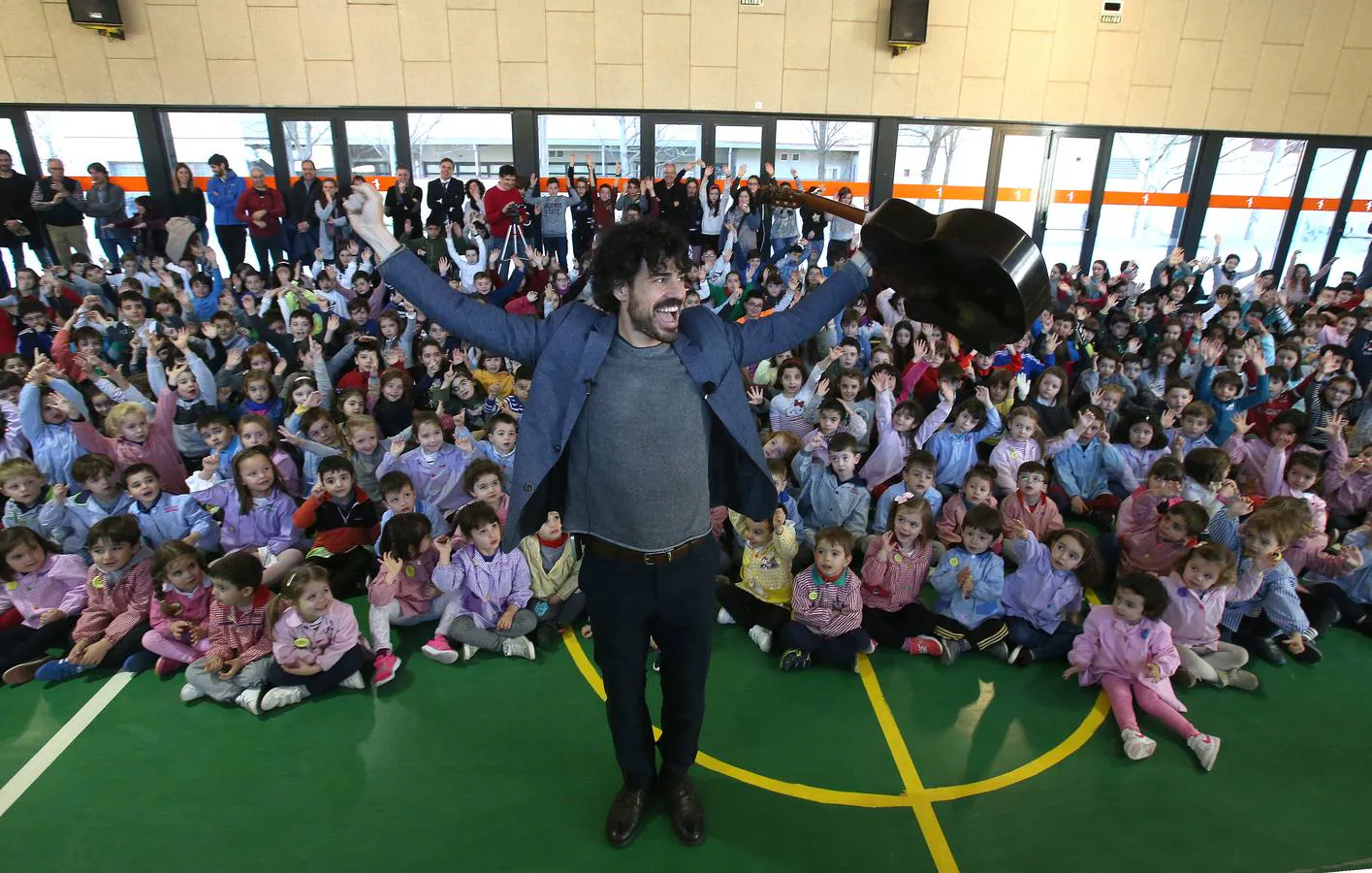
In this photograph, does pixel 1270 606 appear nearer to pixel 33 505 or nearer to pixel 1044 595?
pixel 1044 595

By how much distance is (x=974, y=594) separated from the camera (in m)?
3.69

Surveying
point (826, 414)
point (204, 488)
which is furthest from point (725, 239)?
point (204, 488)

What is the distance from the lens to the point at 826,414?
4695mm

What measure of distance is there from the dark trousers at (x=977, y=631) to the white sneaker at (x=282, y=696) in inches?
121

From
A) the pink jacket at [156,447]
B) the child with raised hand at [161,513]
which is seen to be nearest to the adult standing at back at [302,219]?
the pink jacket at [156,447]

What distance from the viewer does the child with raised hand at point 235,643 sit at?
3281 mm

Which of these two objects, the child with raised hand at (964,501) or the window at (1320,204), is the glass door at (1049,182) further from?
the child with raised hand at (964,501)

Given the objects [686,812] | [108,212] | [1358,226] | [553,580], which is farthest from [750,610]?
[1358,226]

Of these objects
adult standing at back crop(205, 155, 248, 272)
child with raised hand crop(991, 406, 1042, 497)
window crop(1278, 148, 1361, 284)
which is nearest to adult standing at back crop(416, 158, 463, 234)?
adult standing at back crop(205, 155, 248, 272)

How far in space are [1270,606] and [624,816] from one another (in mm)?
3424

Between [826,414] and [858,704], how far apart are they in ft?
6.39

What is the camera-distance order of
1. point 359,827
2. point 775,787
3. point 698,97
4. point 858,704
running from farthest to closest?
point 698,97
point 858,704
point 775,787
point 359,827

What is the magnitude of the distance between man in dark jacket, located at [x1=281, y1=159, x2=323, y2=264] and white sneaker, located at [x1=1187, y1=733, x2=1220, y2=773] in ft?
32.8

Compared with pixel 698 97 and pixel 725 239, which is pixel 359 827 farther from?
pixel 698 97
